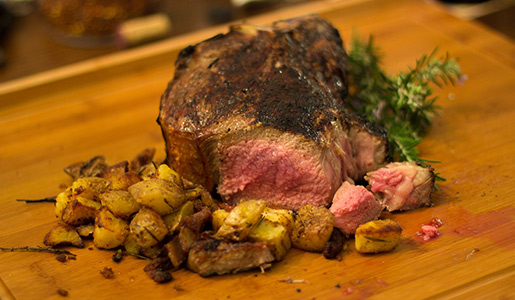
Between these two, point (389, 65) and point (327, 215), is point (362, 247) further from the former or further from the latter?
point (389, 65)

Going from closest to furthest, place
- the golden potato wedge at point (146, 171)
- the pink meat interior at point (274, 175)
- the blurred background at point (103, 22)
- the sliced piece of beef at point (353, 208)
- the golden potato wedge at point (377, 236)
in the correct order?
the golden potato wedge at point (377, 236) < the sliced piece of beef at point (353, 208) < the pink meat interior at point (274, 175) < the golden potato wedge at point (146, 171) < the blurred background at point (103, 22)

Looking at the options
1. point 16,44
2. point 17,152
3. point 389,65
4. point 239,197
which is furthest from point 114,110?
point 16,44

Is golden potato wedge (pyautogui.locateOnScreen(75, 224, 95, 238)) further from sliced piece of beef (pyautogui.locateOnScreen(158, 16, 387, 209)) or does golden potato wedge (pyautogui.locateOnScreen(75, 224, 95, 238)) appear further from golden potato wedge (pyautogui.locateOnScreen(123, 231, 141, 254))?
sliced piece of beef (pyautogui.locateOnScreen(158, 16, 387, 209))

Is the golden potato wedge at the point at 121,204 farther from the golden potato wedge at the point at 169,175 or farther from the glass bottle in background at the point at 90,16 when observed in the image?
the glass bottle in background at the point at 90,16

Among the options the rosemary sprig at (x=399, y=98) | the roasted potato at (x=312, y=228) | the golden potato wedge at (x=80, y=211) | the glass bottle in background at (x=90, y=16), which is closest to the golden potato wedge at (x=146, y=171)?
the golden potato wedge at (x=80, y=211)

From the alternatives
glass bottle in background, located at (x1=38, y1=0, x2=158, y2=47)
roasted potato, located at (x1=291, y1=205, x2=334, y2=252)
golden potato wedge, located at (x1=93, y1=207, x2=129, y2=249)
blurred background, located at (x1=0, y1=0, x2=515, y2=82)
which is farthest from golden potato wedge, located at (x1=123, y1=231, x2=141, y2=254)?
glass bottle in background, located at (x1=38, y1=0, x2=158, y2=47)

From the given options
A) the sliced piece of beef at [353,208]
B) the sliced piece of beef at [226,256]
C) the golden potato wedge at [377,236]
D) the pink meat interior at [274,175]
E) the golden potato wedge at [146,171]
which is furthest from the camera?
the golden potato wedge at [146,171]
